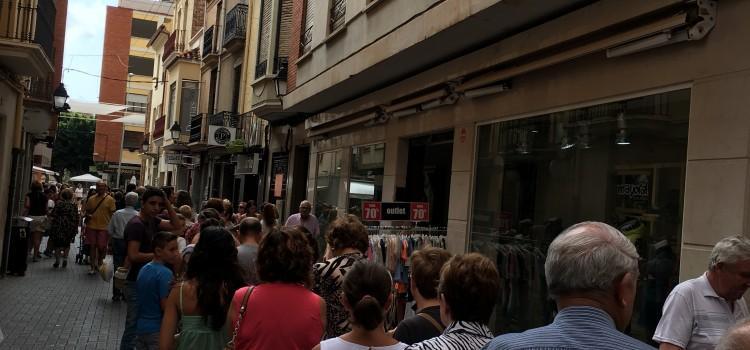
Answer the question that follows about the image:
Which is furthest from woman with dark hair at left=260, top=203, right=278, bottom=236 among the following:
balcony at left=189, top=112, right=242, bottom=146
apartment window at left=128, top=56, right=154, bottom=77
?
apartment window at left=128, top=56, right=154, bottom=77

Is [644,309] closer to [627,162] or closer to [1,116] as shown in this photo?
[627,162]

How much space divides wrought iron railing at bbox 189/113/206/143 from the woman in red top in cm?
2412

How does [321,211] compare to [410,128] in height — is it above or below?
below

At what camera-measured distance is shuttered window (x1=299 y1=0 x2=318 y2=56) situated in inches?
658

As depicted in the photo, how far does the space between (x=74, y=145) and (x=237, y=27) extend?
57.0 metres

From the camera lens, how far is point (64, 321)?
10.1m

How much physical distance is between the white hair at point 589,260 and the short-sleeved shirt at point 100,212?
14.3 metres

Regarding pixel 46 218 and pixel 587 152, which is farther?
pixel 46 218

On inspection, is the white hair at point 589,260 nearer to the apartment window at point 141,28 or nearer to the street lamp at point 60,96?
the street lamp at point 60,96

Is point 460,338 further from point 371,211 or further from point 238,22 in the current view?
point 238,22

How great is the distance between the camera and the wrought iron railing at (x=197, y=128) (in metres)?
27.6

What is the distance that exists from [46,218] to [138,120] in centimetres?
2707

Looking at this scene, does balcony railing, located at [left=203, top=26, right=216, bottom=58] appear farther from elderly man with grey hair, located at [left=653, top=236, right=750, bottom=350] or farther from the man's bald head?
the man's bald head

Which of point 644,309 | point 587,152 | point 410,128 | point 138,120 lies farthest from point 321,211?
point 138,120
